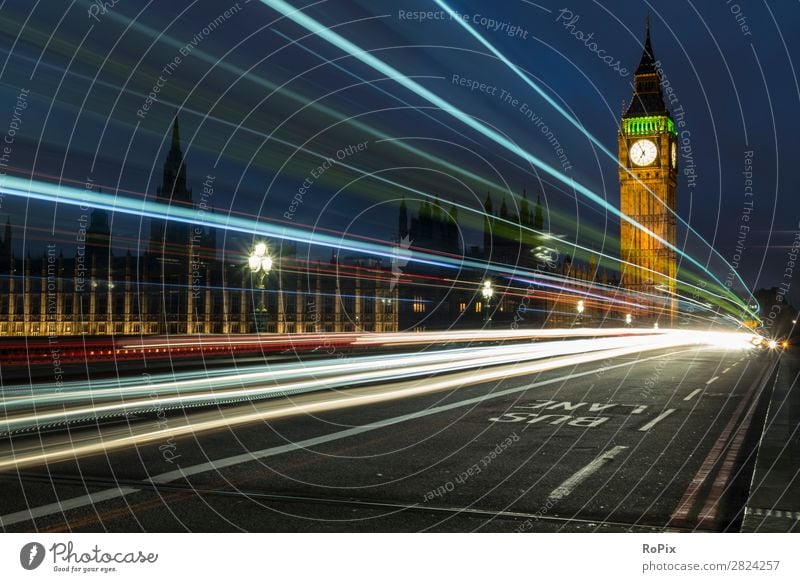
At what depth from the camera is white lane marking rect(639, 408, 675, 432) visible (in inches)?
572

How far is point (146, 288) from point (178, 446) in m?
53.8

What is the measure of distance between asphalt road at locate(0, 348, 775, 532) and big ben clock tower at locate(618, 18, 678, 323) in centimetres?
12384

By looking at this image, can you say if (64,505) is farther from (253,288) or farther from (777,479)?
(253,288)

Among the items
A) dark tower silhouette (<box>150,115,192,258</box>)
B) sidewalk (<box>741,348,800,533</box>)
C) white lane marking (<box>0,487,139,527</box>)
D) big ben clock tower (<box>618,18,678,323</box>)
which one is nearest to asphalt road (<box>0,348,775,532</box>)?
white lane marking (<box>0,487,139,527</box>)

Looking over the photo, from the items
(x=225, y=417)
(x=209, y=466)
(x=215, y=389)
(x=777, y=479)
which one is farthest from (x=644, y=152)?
(x=209, y=466)

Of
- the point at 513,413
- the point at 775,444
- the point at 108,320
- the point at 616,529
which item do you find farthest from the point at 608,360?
the point at 108,320

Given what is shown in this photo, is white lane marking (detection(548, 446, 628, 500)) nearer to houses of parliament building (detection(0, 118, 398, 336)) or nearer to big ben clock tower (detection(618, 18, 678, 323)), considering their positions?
houses of parliament building (detection(0, 118, 398, 336))

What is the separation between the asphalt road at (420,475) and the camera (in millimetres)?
7730

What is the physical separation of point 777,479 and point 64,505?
7.82 meters

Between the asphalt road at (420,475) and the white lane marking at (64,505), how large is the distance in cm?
2

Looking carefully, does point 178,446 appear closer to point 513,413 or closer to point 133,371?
point 513,413

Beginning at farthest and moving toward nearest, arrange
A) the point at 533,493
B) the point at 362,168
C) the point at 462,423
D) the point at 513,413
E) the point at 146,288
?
the point at 146,288, the point at 362,168, the point at 513,413, the point at 462,423, the point at 533,493

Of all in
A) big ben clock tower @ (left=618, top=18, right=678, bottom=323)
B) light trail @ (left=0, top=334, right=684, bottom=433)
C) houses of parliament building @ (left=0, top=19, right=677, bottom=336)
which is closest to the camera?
light trail @ (left=0, top=334, right=684, bottom=433)
